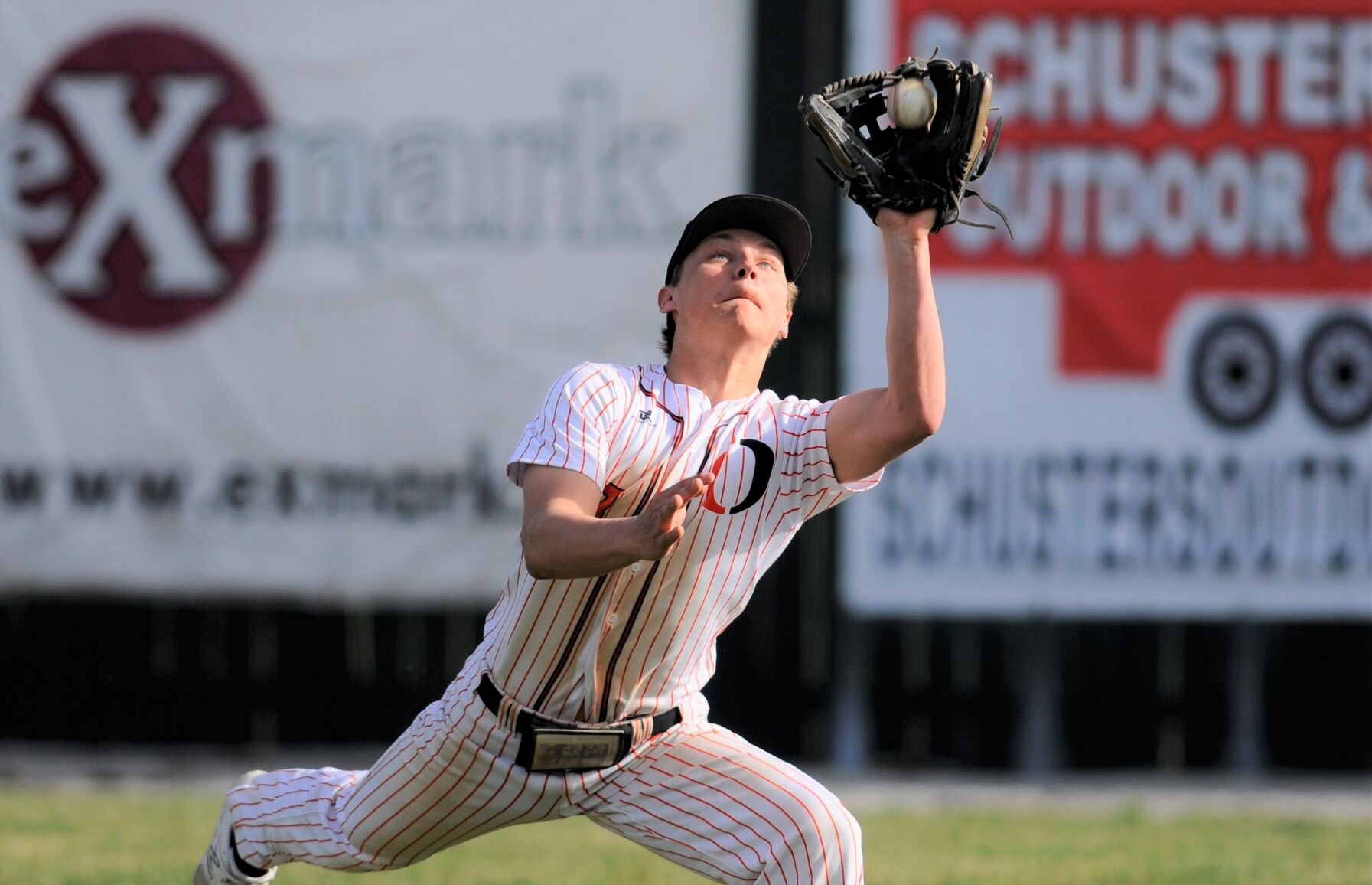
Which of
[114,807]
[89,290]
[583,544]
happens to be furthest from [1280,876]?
[89,290]

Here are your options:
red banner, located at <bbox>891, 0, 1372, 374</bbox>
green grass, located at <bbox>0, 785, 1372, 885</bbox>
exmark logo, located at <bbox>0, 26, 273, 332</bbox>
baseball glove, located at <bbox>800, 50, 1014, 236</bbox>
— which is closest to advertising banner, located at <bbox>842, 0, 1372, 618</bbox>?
red banner, located at <bbox>891, 0, 1372, 374</bbox>

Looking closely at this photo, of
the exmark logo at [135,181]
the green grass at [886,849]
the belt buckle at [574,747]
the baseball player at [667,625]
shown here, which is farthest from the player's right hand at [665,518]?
the exmark logo at [135,181]

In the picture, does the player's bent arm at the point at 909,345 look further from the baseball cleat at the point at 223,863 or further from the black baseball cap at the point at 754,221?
the baseball cleat at the point at 223,863

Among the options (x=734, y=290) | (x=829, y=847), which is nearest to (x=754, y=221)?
(x=734, y=290)

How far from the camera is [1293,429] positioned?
25.8 feet

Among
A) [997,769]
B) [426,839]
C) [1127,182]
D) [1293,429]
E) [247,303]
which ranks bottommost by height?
[997,769]

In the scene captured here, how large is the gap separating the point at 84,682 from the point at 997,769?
14.1 ft

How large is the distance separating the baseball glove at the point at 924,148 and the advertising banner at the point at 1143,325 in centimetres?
452

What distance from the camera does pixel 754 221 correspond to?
3840mm

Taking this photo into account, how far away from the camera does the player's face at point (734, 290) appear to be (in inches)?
146

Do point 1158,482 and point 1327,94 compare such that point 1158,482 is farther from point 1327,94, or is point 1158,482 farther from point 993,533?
point 1327,94

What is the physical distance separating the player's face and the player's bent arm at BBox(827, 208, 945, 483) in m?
0.35

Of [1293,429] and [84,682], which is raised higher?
[1293,429]

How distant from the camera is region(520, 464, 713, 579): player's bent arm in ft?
10.0
